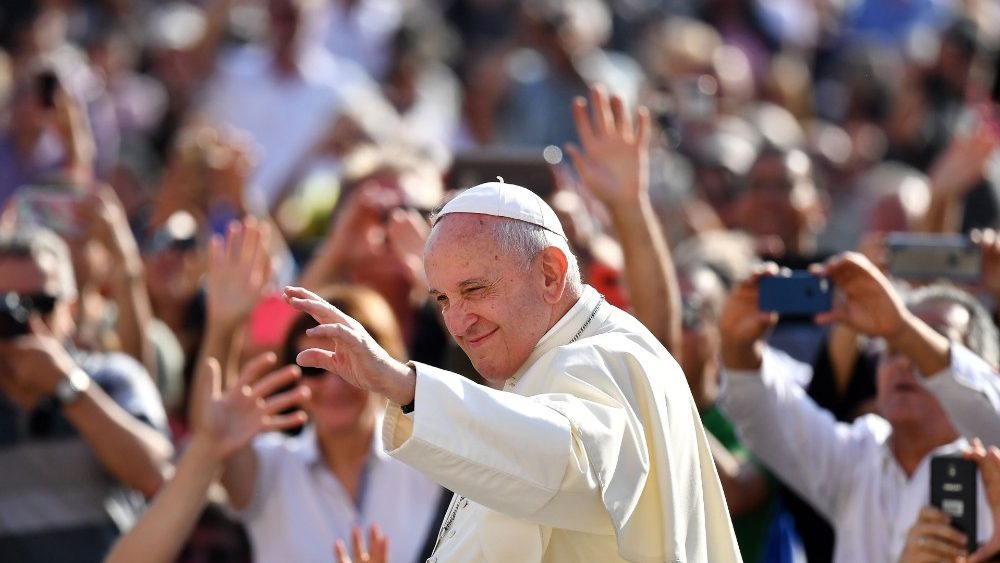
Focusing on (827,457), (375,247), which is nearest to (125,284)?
(375,247)

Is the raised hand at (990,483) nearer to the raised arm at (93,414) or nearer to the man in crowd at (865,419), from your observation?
the man in crowd at (865,419)

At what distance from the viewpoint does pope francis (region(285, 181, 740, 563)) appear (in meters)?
3.32

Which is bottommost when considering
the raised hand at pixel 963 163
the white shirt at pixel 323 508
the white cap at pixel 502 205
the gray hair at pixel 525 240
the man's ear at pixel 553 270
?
the white shirt at pixel 323 508

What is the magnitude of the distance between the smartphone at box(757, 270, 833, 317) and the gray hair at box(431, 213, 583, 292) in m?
1.32

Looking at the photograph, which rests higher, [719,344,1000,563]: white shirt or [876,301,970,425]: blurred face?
[876,301,970,425]: blurred face

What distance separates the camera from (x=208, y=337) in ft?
19.0

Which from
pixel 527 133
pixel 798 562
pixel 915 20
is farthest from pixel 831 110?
pixel 798 562

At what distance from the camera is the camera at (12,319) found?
569 centimetres

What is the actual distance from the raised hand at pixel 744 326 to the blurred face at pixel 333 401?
1.20m

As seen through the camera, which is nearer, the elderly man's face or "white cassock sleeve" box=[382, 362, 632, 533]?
"white cassock sleeve" box=[382, 362, 632, 533]

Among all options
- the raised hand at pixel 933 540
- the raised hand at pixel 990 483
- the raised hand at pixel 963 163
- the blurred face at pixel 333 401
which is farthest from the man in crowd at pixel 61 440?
the raised hand at pixel 963 163

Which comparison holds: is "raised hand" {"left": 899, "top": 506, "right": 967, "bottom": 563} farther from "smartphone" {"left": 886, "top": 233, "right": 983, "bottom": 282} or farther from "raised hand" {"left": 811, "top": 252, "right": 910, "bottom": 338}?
"smartphone" {"left": 886, "top": 233, "right": 983, "bottom": 282}

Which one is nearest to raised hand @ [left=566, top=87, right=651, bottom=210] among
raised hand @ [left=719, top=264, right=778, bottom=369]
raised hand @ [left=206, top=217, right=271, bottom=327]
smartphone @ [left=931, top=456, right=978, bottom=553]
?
raised hand @ [left=719, top=264, right=778, bottom=369]

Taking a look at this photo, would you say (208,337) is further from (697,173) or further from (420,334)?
(697,173)
